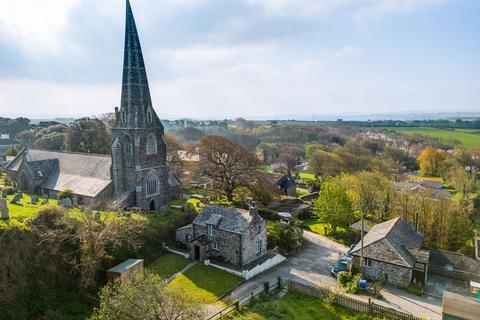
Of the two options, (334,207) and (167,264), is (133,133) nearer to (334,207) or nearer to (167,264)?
(167,264)

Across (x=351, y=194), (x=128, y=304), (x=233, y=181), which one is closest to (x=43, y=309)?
(x=128, y=304)

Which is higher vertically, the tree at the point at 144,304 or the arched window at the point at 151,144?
the arched window at the point at 151,144

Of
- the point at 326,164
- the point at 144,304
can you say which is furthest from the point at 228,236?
the point at 326,164

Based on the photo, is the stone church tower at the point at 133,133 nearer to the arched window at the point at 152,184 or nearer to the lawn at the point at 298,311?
the arched window at the point at 152,184

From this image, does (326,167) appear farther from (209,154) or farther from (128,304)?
(128,304)

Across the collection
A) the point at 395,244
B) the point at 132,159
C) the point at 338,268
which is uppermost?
the point at 132,159

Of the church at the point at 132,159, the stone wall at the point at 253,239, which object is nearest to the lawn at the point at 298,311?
the stone wall at the point at 253,239
